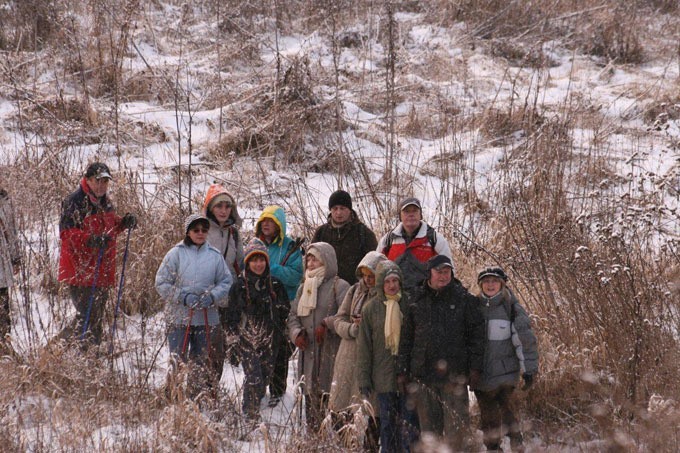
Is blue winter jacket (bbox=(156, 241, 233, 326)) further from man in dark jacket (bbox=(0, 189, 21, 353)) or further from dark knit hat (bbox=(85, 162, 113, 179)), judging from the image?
man in dark jacket (bbox=(0, 189, 21, 353))

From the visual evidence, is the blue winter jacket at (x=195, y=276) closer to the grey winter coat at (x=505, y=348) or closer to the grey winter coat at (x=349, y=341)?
the grey winter coat at (x=349, y=341)

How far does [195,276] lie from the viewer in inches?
212

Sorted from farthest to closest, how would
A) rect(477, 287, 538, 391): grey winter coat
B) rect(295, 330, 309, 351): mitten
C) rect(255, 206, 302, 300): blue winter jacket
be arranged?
rect(255, 206, 302, 300): blue winter jacket, rect(295, 330, 309, 351): mitten, rect(477, 287, 538, 391): grey winter coat

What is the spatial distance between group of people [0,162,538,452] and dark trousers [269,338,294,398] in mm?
10

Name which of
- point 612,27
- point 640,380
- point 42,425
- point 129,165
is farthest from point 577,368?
point 612,27

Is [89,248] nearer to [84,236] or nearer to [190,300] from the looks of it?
[84,236]

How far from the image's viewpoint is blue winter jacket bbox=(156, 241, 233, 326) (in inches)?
208

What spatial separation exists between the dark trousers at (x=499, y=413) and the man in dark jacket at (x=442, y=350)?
0.75ft

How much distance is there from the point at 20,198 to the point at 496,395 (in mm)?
4154

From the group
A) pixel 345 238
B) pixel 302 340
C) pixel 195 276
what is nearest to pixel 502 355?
pixel 302 340

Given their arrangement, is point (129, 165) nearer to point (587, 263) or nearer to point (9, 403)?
point (9, 403)

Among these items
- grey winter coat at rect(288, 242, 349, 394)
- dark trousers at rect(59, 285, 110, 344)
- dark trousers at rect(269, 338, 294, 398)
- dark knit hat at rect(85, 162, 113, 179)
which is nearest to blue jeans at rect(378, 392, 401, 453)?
grey winter coat at rect(288, 242, 349, 394)

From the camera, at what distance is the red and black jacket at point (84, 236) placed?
5598 mm

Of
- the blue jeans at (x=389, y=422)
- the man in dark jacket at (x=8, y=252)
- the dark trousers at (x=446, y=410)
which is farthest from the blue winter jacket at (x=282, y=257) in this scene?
the man in dark jacket at (x=8, y=252)
